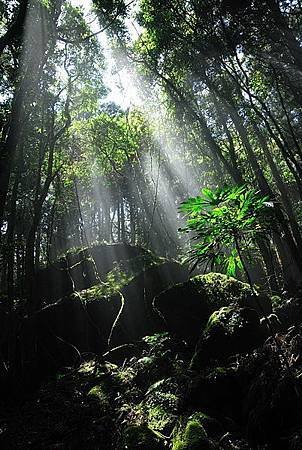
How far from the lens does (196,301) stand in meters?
6.66

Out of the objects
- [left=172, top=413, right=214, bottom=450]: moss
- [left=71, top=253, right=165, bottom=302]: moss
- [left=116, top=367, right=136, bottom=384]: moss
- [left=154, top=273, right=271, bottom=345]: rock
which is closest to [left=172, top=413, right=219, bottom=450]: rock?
[left=172, top=413, right=214, bottom=450]: moss

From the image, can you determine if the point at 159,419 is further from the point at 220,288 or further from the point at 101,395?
the point at 220,288

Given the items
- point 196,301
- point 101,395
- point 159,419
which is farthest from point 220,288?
point 159,419

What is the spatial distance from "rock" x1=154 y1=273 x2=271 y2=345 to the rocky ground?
0.8 inches

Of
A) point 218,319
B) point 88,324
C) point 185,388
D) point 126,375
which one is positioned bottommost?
point 126,375

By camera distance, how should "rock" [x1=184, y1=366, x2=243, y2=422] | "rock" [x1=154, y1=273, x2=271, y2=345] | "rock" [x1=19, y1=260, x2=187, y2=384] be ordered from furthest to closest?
"rock" [x1=19, y1=260, x2=187, y2=384]
"rock" [x1=154, y1=273, x2=271, y2=345]
"rock" [x1=184, y1=366, x2=243, y2=422]

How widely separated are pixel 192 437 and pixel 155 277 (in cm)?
607

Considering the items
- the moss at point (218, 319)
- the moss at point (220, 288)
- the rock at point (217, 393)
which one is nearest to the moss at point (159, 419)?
the rock at point (217, 393)

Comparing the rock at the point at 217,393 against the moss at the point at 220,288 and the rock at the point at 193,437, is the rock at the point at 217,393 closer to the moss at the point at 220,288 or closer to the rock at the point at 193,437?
the rock at the point at 193,437

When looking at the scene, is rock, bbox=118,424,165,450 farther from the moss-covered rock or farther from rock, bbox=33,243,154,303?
rock, bbox=33,243,154,303

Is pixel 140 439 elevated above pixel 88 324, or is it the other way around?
pixel 88 324

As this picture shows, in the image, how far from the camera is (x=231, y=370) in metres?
4.07

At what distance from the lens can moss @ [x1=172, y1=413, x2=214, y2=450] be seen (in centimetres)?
304

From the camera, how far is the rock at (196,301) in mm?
6426
